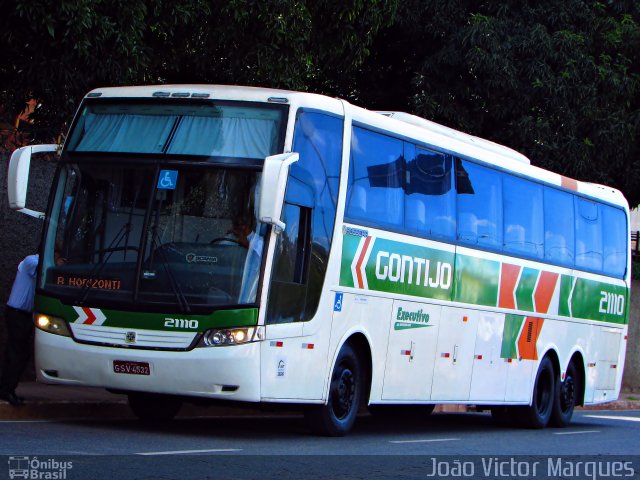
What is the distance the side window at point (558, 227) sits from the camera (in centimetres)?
1827

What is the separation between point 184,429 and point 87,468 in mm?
4357

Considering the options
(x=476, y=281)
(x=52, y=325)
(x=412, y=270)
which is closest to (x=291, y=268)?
(x=52, y=325)

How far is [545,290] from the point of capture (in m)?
18.2

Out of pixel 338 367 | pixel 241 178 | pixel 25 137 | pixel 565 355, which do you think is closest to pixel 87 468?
pixel 241 178

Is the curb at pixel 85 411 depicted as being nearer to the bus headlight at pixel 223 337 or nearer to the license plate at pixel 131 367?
the license plate at pixel 131 367

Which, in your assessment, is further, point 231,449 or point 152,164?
point 152,164

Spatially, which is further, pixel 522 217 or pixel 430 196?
pixel 522 217

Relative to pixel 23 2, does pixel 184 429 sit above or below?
below

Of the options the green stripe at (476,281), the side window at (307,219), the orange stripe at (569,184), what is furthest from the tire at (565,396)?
the side window at (307,219)

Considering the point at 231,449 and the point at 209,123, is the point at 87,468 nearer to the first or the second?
the point at 231,449

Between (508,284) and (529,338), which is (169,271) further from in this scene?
(529,338)

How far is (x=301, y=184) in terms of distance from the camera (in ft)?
40.7

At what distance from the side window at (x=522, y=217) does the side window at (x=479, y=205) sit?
24 cm

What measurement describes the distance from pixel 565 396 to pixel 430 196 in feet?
19.8
